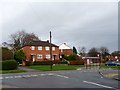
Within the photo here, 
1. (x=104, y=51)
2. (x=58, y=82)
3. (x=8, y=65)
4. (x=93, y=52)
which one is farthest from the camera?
(x=93, y=52)

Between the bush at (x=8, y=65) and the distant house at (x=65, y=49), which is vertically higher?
the distant house at (x=65, y=49)

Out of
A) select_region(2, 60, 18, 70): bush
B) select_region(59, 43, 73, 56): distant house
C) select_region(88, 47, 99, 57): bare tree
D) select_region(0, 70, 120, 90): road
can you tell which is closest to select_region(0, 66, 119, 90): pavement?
select_region(0, 70, 120, 90): road

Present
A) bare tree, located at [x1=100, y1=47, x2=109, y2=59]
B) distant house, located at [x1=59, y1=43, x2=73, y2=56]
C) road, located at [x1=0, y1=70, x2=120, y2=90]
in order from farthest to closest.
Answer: bare tree, located at [x1=100, y1=47, x2=109, y2=59]
distant house, located at [x1=59, y1=43, x2=73, y2=56]
road, located at [x1=0, y1=70, x2=120, y2=90]

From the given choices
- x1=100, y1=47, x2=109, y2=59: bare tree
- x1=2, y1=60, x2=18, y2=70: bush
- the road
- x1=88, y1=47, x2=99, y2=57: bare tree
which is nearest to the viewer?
the road

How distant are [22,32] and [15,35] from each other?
2550mm

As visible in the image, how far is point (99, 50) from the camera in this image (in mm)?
133625

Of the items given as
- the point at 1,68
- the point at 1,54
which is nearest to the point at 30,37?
the point at 1,54

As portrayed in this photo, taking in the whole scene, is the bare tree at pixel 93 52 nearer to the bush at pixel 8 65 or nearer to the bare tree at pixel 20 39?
the bare tree at pixel 20 39

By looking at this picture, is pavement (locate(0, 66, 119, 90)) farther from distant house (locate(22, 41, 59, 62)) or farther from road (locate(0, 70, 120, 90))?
distant house (locate(22, 41, 59, 62))

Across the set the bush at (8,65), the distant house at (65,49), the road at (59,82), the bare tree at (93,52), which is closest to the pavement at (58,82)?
the road at (59,82)

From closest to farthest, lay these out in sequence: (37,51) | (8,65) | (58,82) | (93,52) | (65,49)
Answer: (58,82) → (8,65) → (37,51) → (65,49) → (93,52)

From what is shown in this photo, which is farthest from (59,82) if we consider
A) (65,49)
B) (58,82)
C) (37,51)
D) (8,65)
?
(65,49)

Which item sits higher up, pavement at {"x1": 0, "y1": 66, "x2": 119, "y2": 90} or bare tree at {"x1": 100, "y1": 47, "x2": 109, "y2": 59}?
bare tree at {"x1": 100, "y1": 47, "x2": 109, "y2": 59}

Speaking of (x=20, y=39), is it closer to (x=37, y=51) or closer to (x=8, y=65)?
(x=37, y=51)
